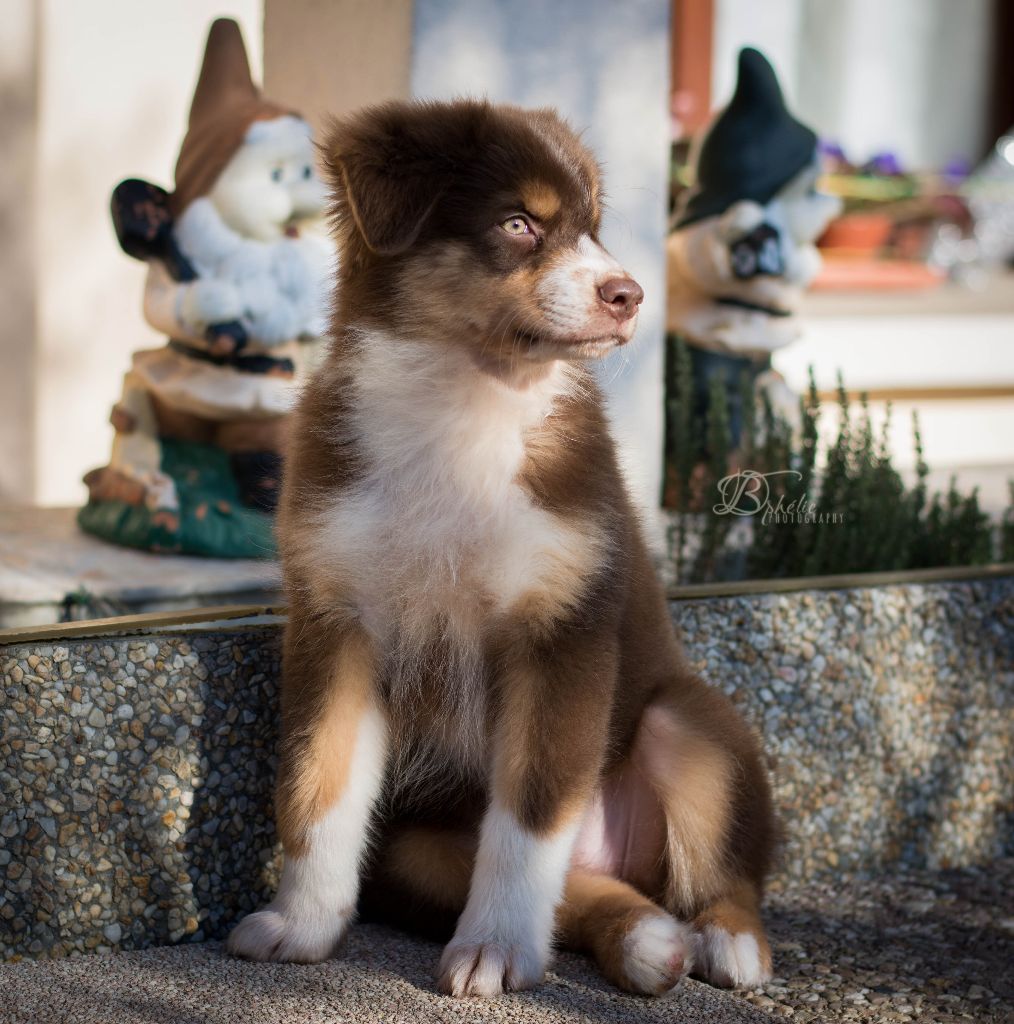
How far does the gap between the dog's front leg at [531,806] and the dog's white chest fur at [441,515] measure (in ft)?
0.41

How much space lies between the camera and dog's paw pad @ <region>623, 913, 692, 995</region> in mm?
2734

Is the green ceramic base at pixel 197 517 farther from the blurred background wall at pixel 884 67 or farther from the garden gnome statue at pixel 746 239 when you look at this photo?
the blurred background wall at pixel 884 67

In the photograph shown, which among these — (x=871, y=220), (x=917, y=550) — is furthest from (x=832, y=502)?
(x=871, y=220)

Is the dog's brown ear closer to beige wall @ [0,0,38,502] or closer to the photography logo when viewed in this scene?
the photography logo

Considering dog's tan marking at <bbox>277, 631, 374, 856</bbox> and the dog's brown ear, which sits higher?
the dog's brown ear

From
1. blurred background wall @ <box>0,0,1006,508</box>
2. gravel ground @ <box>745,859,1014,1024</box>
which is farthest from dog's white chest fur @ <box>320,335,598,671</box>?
blurred background wall @ <box>0,0,1006,508</box>

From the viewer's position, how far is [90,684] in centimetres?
299

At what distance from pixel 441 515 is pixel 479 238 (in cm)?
50

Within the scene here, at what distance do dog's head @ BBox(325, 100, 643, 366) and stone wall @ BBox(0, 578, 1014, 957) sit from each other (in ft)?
2.78

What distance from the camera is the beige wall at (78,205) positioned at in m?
6.39

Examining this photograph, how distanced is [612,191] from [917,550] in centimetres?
146

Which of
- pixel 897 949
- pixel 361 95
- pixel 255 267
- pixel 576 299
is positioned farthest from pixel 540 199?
pixel 361 95

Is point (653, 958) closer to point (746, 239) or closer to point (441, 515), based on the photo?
point (441, 515)

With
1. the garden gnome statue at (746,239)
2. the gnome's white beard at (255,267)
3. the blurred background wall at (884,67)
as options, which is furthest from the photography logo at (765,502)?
the blurred background wall at (884,67)
